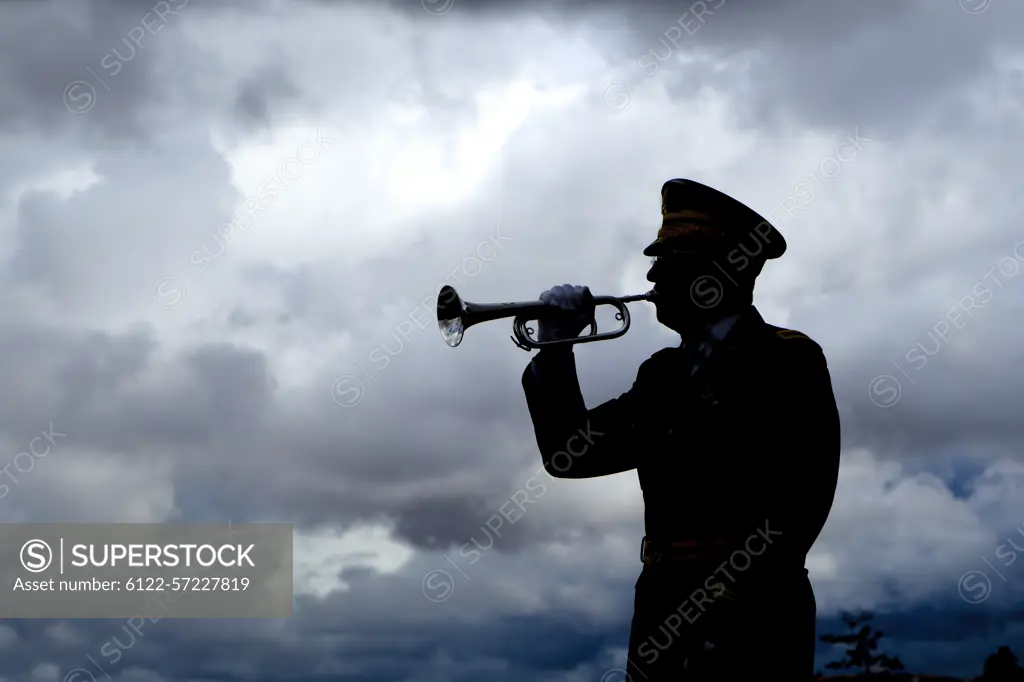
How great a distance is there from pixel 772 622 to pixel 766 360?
1489 mm

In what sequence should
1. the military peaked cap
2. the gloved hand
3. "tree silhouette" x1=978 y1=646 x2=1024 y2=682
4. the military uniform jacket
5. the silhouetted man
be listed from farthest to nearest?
"tree silhouette" x1=978 y1=646 x2=1024 y2=682, the gloved hand, the military peaked cap, the military uniform jacket, the silhouetted man

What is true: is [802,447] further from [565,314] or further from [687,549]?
[565,314]

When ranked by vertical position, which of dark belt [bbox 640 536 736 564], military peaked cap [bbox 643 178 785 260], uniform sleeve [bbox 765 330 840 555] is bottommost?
dark belt [bbox 640 536 736 564]

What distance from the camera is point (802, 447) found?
6414 millimetres

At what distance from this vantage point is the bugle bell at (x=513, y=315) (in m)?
7.02

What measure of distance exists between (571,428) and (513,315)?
80 centimetres

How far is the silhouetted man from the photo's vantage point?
247 inches

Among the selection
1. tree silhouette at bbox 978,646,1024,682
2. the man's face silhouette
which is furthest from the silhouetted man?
tree silhouette at bbox 978,646,1024,682

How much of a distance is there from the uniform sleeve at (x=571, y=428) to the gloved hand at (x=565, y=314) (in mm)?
119

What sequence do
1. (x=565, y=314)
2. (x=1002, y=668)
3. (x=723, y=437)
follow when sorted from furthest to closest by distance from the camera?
(x=1002, y=668)
(x=565, y=314)
(x=723, y=437)

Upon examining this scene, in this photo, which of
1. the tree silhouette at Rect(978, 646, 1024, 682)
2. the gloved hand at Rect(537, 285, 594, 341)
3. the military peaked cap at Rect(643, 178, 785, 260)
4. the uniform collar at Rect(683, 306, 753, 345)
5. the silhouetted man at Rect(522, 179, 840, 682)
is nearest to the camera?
the silhouetted man at Rect(522, 179, 840, 682)

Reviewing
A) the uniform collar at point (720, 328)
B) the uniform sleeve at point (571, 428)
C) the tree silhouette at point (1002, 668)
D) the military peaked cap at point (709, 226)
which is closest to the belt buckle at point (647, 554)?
the uniform sleeve at point (571, 428)

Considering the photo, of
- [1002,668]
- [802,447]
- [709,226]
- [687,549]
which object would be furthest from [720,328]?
[1002,668]

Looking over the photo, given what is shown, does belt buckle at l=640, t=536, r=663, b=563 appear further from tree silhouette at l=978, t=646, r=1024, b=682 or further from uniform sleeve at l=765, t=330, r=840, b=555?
tree silhouette at l=978, t=646, r=1024, b=682
